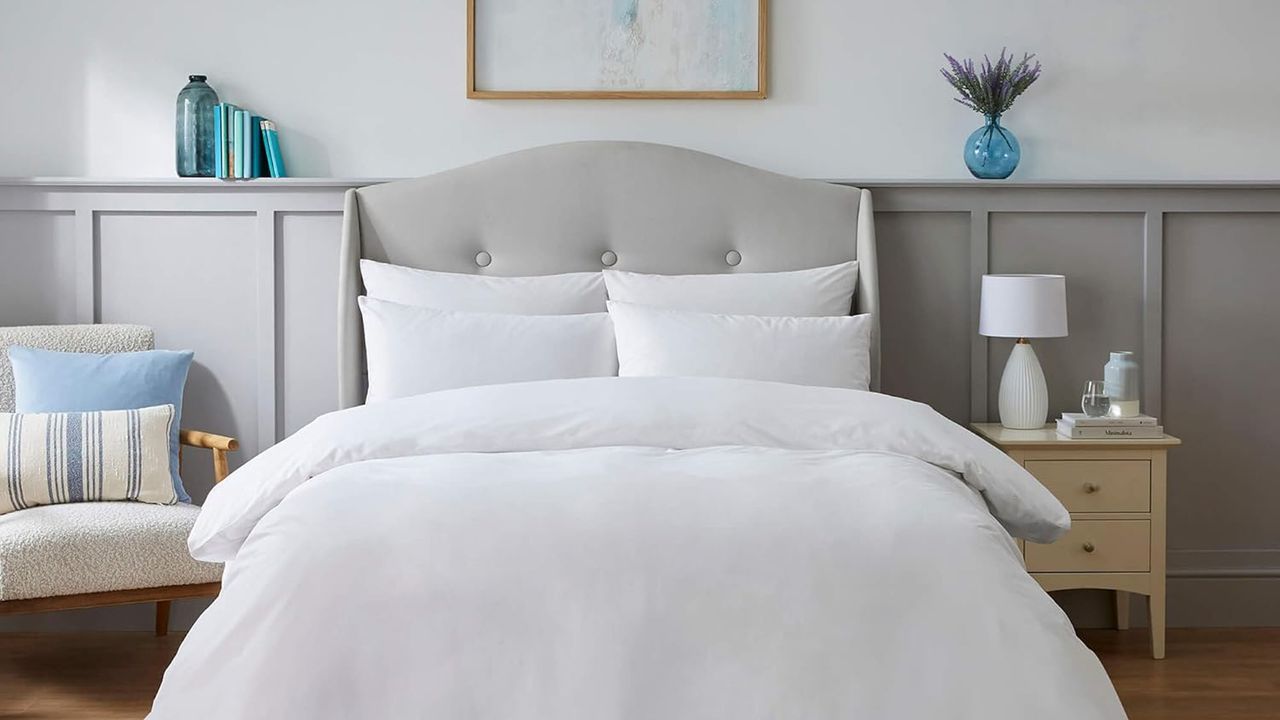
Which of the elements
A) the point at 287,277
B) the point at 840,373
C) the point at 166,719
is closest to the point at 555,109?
the point at 287,277

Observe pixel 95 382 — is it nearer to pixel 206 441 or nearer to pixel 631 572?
pixel 206 441

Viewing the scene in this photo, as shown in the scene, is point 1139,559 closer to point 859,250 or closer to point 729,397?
point 859,250

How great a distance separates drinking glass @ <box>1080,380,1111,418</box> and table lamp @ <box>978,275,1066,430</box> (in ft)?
0.39

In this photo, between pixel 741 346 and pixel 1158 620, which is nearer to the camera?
pixel 741 346

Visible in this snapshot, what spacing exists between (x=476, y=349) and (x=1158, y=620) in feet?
6.73

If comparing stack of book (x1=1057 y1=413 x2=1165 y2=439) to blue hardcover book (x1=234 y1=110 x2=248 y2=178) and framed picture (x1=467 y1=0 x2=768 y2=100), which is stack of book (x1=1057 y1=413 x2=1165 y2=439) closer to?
framed picture (x1=467 y1=0 x2=768 y2=100)

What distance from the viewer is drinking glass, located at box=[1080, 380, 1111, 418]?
327 centimetres

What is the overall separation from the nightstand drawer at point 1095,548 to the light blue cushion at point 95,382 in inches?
95.4

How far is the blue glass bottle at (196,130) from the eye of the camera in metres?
3.40

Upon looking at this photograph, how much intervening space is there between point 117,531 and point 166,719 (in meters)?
1.31

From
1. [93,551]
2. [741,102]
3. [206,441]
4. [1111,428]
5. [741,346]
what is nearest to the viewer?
[93,551]

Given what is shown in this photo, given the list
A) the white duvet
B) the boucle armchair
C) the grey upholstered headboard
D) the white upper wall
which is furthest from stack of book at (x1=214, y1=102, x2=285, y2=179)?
the white duvet

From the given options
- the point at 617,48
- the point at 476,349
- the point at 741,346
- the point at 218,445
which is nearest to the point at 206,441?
the point at 218,445

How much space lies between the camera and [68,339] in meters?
3.29
